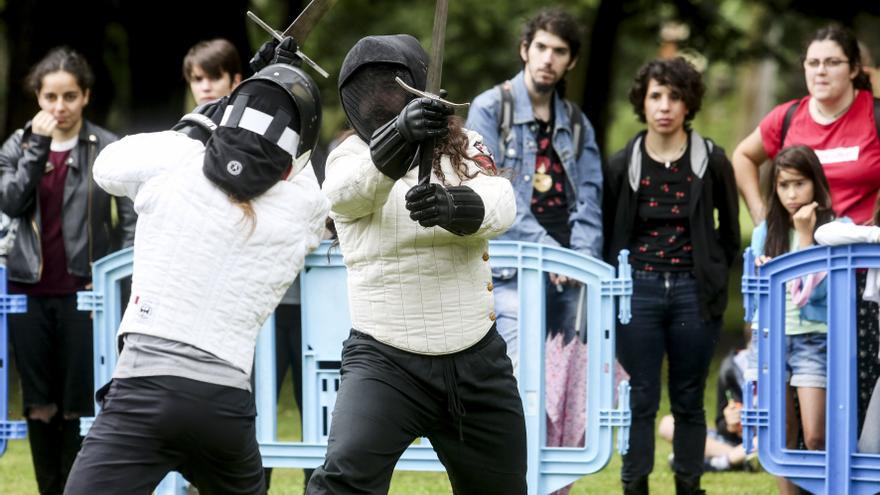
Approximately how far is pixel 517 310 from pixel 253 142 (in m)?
2.54

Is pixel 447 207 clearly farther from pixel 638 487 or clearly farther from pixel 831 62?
pixel 831 62

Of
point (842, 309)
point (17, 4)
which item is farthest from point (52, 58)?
point (17, 4)

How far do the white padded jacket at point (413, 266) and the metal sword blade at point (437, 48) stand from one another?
41 centimetres

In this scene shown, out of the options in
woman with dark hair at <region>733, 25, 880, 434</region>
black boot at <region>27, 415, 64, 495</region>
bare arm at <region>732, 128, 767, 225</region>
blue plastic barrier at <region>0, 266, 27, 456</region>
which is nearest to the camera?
blue plastic barrier at <region>0, 266, 27, 456</region>

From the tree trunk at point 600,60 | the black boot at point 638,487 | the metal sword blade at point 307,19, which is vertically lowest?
the black boot at point 638,487

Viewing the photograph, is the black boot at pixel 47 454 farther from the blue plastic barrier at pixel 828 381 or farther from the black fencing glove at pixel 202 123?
the blue plastic barrier at pixel 828 381

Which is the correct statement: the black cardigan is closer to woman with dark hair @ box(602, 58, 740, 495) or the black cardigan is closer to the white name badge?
woman with dark hair @ box(602, 58, 740, 495)

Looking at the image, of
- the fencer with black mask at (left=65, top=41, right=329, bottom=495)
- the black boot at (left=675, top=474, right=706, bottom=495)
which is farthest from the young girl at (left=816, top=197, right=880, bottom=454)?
the fencer with black mask at (left=65, top=41, right=329, bottom=495)

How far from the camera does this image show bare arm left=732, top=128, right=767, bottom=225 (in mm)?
7363

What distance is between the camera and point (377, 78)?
4.35 metres

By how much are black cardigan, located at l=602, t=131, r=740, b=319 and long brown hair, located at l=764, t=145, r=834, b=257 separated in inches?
16.0

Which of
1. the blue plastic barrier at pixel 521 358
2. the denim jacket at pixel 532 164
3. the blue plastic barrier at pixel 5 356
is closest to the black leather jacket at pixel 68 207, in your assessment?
the blue plastic barrier at pixel 5 356

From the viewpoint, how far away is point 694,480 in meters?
6.84

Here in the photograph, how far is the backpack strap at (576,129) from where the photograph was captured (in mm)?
7141
